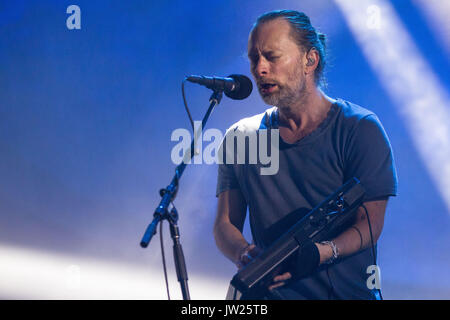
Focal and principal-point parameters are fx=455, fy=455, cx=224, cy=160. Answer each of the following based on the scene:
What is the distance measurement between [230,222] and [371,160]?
0.63 m

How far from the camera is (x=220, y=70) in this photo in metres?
2.72

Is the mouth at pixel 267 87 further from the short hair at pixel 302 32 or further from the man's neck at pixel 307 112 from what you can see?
the short hair at pixel 302 32

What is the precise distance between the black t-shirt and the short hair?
0.27 metres

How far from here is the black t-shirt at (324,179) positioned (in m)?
1.63

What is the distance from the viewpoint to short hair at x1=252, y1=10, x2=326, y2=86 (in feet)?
6.18

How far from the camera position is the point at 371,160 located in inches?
64.5

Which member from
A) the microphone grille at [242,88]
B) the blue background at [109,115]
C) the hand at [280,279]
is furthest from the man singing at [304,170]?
the blue background at [109,115]

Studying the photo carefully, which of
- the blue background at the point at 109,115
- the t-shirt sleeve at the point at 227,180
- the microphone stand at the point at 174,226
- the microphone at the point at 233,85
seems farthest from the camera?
the blue background at the point at 109,115

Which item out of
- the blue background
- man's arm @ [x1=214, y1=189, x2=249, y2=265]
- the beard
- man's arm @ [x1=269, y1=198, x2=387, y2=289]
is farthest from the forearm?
the blue background

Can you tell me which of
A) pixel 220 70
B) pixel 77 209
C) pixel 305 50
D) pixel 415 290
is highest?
pixel 220 70
